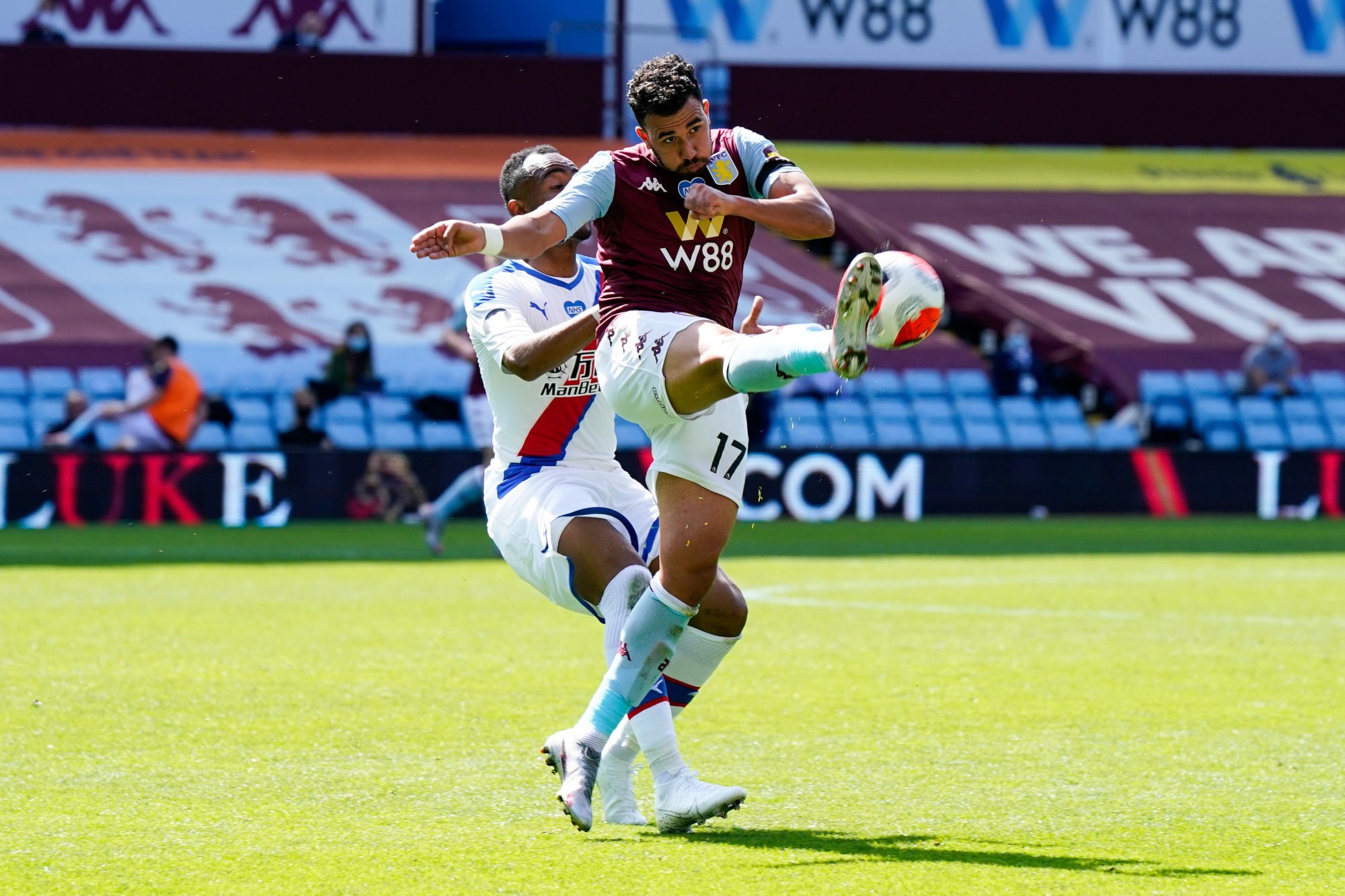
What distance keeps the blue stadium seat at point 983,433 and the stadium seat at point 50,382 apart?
9169 millimetres

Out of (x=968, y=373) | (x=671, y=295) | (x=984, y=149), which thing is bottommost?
(x=968, y=373)

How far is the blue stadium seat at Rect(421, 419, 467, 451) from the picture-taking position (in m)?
17.8

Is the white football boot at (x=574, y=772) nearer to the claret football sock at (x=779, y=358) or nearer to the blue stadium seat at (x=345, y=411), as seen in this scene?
the claret football sock at (x=779, y=358)

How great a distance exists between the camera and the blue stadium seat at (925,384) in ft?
65.0

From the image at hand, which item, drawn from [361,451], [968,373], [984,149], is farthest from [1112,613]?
[984,149]

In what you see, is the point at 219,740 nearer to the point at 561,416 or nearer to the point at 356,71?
the point at 561,416

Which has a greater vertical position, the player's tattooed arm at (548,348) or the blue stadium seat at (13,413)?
the player's tattooed arm at (548,348)

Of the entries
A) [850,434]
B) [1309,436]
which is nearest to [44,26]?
[850,434]

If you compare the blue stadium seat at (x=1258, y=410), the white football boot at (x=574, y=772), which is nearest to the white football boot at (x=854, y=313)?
the white football boot at (x=574, y=772)

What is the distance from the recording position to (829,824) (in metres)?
4.86

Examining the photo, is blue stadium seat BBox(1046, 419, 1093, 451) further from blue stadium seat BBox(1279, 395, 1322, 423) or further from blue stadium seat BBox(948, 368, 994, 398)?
blue stadium seat BBox(1279, 395, 1322, 423)

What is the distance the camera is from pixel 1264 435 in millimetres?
20156

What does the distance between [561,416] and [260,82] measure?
1790 cm

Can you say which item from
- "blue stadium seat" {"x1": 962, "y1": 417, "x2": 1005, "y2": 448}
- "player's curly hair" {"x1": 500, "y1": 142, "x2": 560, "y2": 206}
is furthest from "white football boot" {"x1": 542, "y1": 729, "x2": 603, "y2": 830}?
"blue stadium seat" {"x1": 962, "y1": 417, "x2": 1005, "y2": 448}
